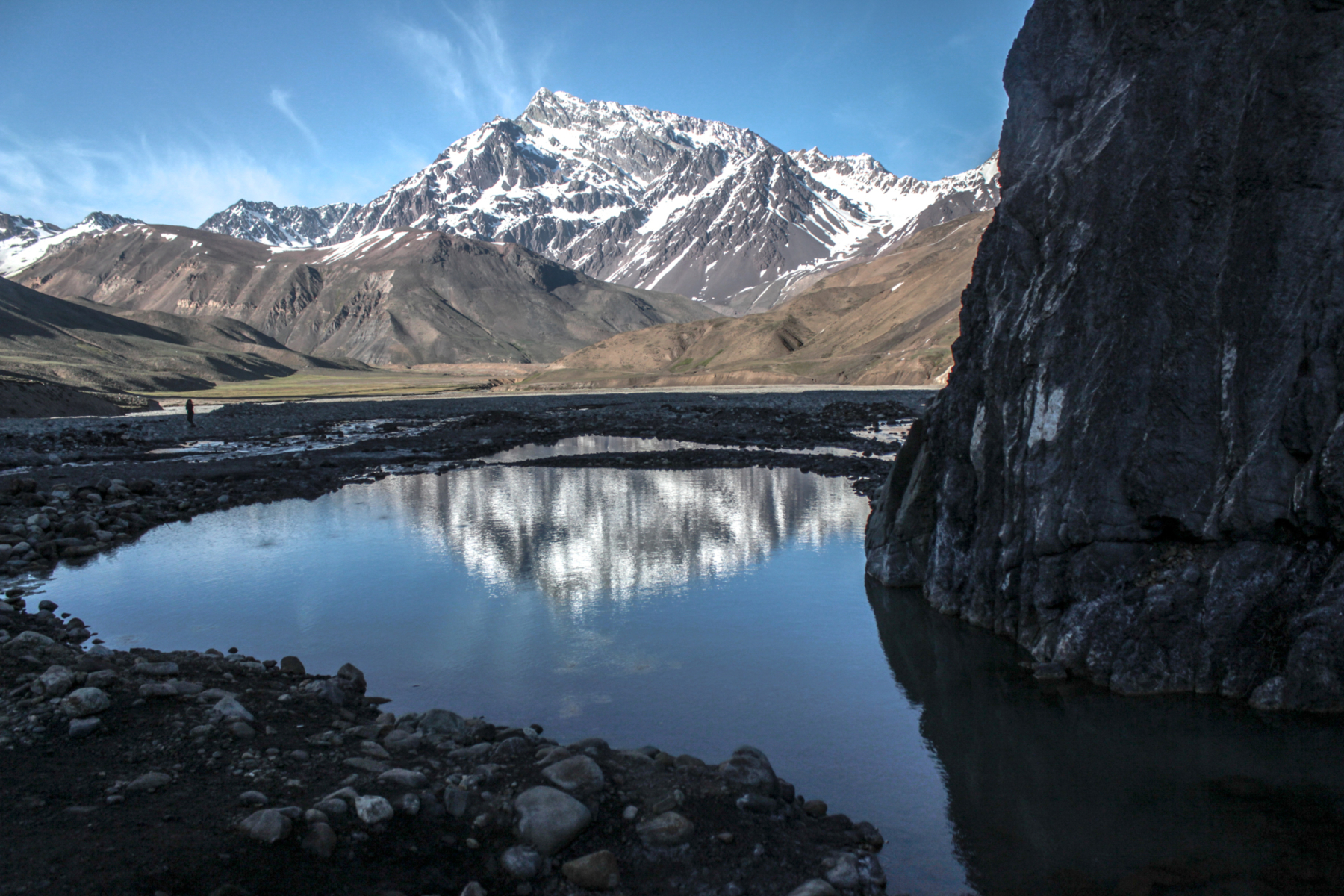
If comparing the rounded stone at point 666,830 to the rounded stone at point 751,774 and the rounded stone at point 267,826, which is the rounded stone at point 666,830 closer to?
the rounded stone at point 751,774

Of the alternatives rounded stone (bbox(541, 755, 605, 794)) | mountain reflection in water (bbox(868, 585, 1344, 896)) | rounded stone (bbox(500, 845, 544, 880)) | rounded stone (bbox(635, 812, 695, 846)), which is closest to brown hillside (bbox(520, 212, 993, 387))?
mountain reflection in water (bbox(868, 585, 1344, 896))

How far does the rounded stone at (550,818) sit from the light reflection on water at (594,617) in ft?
8.13

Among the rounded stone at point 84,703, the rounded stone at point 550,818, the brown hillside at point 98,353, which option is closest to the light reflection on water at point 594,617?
the rounded stone at point 550,818

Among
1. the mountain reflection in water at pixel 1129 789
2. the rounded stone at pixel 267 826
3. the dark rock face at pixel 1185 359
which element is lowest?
the mountain reflection in water at pixel 1129 789

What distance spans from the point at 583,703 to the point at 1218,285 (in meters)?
8.89

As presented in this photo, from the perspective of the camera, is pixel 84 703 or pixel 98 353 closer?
pixel 84 703

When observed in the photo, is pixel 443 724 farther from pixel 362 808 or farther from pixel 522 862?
pixel 522 862

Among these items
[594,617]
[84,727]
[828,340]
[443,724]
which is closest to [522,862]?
[443,724]

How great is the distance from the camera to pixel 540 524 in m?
22.8

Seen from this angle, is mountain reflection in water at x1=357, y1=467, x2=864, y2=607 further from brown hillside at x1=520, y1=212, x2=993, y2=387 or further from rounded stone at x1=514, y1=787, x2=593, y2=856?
brown hillside at x1=520, y1=212, x2=993, y2=387

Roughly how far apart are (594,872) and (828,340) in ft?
447

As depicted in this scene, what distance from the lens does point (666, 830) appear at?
649 cm

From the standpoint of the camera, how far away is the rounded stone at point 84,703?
7.85m

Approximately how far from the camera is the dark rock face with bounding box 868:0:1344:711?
920 cm
